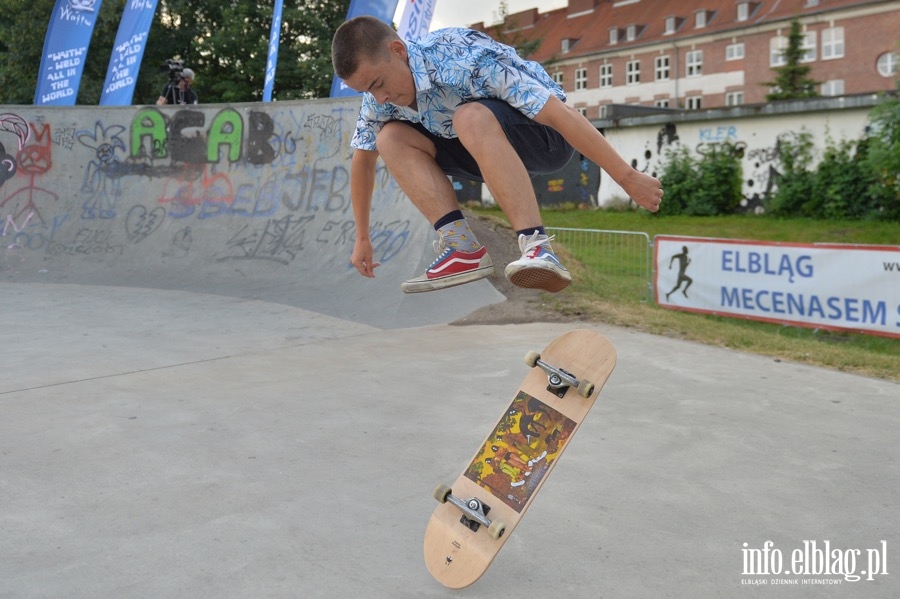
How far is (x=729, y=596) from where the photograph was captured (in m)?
3.44

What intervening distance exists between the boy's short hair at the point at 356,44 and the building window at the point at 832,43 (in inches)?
1959

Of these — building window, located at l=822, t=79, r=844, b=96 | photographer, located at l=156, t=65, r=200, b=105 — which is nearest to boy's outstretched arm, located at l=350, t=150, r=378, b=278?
photographer, located at l=156, t=65, r=200, b=105

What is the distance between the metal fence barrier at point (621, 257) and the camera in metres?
11.1

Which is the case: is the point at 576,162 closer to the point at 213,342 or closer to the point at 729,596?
the point at 213,342

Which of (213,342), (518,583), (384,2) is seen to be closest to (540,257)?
(518,583)

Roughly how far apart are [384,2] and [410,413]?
31.8ft

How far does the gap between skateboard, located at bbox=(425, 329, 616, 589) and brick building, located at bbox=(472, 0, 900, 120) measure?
3738 centimetres

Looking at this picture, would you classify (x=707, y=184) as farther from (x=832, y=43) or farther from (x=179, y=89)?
(x=832, y=43)

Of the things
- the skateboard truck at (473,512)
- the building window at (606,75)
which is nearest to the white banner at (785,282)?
the skateboard truck at (473,512)

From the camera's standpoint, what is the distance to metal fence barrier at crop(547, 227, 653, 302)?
36.5ft

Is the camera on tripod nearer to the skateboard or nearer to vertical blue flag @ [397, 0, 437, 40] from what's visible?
vertical blue flag @ [397, 0, 437, 40]

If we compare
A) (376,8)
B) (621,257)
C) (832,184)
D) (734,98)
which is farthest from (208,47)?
(734,98)

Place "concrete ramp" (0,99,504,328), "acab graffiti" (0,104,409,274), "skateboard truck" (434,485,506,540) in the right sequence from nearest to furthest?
"skateboard truck" (434,485,506,540) < "concrete ramp" (0,99,504,328) < "acab graffiti" (0,104,409,274)

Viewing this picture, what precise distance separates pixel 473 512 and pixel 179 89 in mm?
11641
